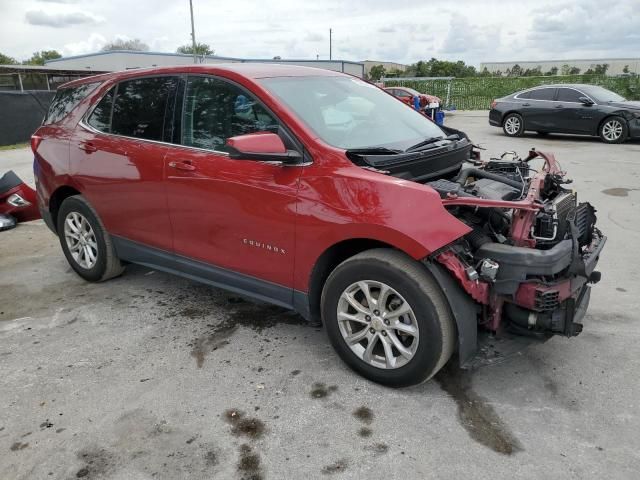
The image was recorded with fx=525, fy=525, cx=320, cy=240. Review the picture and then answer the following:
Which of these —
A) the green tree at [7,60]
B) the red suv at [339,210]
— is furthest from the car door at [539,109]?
the green tree at [7,60]

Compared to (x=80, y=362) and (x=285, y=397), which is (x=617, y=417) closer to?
(x=285, y=397)

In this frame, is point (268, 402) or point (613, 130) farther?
point (613, 130)

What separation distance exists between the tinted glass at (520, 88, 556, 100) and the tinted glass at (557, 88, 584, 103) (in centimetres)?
20

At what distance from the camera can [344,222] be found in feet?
9.66

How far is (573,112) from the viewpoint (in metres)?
13.5

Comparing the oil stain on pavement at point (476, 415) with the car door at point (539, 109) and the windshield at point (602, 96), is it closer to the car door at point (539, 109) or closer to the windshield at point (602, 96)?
the windshield at point (602, 96)

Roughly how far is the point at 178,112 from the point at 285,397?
7.04ft

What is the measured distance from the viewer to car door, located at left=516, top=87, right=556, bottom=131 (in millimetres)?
14086

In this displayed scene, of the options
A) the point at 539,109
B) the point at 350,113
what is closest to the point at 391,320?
the point at 350,113

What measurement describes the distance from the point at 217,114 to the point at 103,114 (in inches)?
54.6

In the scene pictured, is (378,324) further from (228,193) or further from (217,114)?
(217,114)

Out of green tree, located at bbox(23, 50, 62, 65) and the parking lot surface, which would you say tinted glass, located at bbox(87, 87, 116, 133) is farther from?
green tree, located at bbox(23, 50, 62, 65)

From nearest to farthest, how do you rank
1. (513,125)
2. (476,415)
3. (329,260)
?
(476,415) < (329,260) < (513,125)

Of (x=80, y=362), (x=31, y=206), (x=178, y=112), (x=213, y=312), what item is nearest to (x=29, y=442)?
(x=80, y=362)
